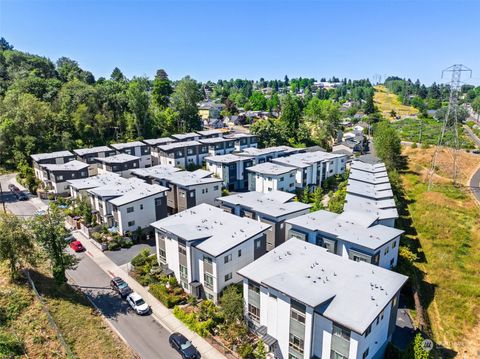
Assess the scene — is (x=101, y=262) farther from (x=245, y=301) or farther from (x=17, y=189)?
(x=17, y=189)


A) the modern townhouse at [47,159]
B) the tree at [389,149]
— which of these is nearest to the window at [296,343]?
the modern townhouse at [47,159]

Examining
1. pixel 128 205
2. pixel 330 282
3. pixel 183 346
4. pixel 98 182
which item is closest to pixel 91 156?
pixel 98 182

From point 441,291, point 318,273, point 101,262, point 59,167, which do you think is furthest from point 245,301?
point 59,167

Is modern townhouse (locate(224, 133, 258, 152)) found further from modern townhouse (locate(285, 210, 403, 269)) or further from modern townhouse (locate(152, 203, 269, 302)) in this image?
modern townhouse (locate(152, 203, 269, 302))

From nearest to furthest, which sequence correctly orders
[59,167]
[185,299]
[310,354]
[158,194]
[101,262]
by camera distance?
[310,354] → [185,299] → [101,262] → [158,194] → [59,167]

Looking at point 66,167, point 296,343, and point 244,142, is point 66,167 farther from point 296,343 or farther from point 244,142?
point 296,343

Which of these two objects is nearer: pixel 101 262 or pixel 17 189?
pixel 101 262

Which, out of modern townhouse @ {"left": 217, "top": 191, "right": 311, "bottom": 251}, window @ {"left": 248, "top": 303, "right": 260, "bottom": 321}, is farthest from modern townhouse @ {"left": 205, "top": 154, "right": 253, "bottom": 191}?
window @ {"left": 248, "top": 303, "right": 260, "bottom": 321}
